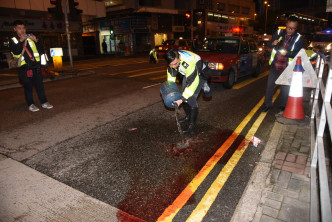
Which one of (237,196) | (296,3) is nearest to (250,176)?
(237,196)

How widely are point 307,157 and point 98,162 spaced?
3099 mm

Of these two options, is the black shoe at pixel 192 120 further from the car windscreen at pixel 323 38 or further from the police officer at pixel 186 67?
the car windscreen at pixel 323 38

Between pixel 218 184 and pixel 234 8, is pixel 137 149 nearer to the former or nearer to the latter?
pixel 218 184

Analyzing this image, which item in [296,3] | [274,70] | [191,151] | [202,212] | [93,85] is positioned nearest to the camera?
[202,212]

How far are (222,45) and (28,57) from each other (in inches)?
249

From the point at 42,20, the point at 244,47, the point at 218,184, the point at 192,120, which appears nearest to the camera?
the point at 218,184

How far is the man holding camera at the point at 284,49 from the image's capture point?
5.02m

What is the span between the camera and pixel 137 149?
396cm

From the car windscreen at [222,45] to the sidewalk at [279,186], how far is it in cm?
524

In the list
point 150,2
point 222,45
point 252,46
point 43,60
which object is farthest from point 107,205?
point 150,2

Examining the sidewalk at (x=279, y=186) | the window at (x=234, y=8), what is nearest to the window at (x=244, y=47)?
the sidewalk at (x=279, y=186)

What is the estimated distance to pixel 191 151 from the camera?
3.86 meters

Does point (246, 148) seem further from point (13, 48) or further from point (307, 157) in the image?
point (13, 48)

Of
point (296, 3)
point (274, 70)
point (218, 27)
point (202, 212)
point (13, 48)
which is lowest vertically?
point (202, 212)
